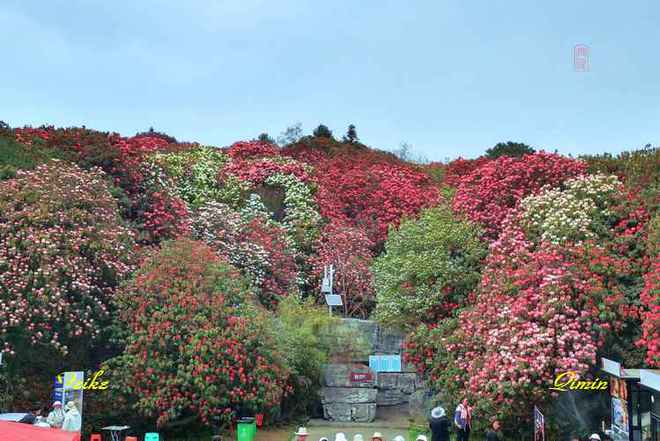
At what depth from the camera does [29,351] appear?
44.7 feet

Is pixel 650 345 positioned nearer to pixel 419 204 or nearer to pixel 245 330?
pixel 245 330

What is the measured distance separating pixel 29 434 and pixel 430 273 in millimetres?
11348

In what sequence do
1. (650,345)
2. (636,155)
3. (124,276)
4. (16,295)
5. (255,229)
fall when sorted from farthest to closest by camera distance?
(255,229) → (636,155) → (124,276) → (16,295) → (650,345)

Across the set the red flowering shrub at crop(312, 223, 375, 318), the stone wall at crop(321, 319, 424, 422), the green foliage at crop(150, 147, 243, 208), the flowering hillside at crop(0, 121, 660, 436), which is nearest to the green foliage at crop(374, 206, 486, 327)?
the flowering hillside at crop(0, 121, 660, 436)

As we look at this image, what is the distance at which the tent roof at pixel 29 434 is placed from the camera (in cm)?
605

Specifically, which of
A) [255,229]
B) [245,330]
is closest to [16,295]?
[245,330]

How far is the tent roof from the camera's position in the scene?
238 inches

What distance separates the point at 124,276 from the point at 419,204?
1125 centimetres

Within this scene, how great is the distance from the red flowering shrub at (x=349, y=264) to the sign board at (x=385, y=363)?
3100 mm

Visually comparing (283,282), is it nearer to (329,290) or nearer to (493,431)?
(329,290)

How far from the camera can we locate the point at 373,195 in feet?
78.9

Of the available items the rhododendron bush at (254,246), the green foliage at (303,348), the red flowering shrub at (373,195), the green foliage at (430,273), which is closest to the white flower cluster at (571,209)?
the green foliage at (430,273)

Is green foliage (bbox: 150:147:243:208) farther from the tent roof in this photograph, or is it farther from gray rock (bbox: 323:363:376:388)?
the tent roof

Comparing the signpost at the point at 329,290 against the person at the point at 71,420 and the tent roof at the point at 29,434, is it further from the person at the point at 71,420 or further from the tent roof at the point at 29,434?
the tent roof at the point at 29,434
